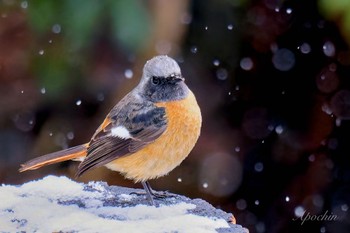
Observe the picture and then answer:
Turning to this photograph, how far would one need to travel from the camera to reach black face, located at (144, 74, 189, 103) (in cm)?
470

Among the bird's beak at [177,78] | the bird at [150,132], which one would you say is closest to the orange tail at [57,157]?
the bird at [150,132]

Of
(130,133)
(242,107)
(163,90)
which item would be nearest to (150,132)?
(130,133)

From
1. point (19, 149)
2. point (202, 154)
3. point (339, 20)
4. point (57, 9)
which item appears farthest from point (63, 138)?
point (339, 20)

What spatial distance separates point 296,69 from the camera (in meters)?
6.88

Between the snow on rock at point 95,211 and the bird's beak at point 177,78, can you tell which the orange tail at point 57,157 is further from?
the bird's beak at point 177,78

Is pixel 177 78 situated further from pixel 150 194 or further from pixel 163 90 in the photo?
pixel 150 194

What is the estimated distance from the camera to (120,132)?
474cm

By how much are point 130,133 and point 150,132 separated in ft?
0.36

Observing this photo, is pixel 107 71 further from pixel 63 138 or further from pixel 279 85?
pixel 279 85

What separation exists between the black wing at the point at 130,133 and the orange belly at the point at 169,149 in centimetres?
3

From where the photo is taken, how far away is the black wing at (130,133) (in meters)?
4.64

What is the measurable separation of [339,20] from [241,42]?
2.23 ft

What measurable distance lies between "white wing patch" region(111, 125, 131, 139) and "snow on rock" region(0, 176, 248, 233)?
282 millimetres

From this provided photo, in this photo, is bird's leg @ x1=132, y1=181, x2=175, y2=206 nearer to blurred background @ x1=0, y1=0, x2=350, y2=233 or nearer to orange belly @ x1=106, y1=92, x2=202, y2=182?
orange belly @ x1=106, y1=92, x2=202, y2=182
